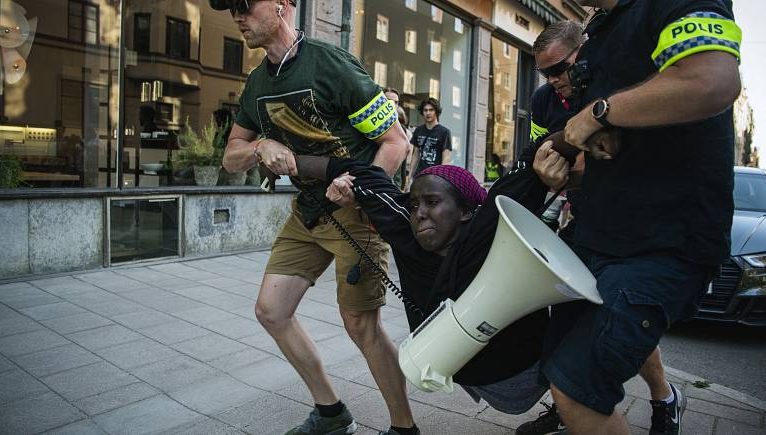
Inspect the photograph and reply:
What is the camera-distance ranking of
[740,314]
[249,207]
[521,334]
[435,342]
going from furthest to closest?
[249,207]
[740,314]
[521,334]
[435,342]

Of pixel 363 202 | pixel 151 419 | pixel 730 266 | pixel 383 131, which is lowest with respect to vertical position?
pixel 151 419

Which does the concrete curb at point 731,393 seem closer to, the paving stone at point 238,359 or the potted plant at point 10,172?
the paving stone at point 238,359

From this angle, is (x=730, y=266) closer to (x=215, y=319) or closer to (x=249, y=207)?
(x=215, y=319)

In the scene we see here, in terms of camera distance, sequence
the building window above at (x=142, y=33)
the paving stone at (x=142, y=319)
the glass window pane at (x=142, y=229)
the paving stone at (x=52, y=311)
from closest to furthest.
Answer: the paving stone at (x=142, y=319), the paving stone at (x=52, y=311), the glass window pane at (x=142, y=229), the building window above at (x=142, y=33)

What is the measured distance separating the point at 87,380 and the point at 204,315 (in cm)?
149

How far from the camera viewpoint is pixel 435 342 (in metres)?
1.89

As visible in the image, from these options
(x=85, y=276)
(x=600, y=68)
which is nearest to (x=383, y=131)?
(x=600, y=68)

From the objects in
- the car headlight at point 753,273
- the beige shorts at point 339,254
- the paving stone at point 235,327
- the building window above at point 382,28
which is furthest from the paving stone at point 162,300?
the building window above at point 382,28

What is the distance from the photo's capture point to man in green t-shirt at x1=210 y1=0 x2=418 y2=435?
2.66 meters

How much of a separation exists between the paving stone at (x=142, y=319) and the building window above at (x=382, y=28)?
7.45 m

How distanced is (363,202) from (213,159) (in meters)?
6.32

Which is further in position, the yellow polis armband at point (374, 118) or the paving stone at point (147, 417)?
the paving stone at point (147, 417)

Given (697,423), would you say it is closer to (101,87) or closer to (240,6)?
(240,6)

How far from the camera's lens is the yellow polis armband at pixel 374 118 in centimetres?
265
